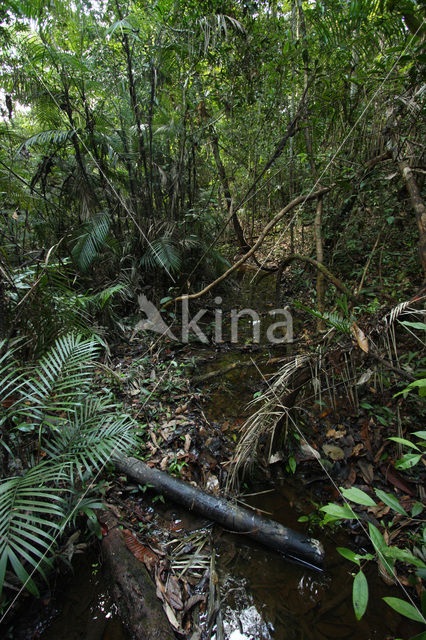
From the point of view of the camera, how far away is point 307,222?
5.66 metres

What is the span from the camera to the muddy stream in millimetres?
1304

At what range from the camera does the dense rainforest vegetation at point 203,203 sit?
6.11 ft

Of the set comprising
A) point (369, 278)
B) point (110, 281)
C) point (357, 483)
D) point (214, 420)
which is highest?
point (110, 281)

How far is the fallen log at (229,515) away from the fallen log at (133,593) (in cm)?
35

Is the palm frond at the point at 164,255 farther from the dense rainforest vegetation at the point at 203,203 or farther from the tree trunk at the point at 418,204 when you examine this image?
the tree trunk at the point at 418,204

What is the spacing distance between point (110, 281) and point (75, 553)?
310cm

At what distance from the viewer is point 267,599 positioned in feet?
4.70

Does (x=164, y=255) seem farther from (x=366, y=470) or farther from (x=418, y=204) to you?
(x=366, y=470)

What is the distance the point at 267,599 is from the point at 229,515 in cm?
38

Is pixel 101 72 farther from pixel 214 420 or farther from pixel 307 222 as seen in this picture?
pixel 214 420

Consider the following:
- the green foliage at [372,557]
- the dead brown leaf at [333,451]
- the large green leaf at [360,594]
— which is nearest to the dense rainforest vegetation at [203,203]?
the dead brown leaf at [333,451]

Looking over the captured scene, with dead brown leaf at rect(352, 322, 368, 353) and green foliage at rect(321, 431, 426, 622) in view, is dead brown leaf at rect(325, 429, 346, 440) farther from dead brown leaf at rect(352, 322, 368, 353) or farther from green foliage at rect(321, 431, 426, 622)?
green foliage at rect(321, 431, 426, 622)

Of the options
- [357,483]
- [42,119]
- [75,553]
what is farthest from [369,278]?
[42,119]

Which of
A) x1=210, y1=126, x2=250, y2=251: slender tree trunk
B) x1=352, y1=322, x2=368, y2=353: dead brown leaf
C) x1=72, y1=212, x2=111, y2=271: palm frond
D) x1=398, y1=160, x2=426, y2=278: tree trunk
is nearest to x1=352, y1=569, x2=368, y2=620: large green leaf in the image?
x1=352, y1=322, x2=368, y2=353: dead brown leaf
